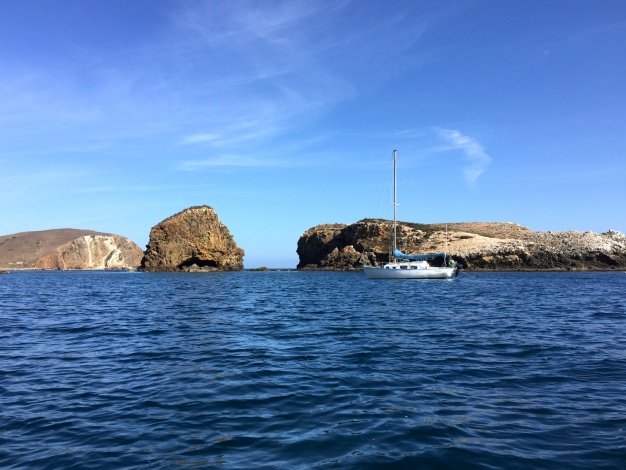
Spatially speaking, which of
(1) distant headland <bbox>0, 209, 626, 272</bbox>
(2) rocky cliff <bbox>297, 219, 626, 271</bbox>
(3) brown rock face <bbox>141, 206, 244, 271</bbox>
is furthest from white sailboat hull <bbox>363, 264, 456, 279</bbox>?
(3) brown rock face <bbox>141, 206, 244, 271</bbox>

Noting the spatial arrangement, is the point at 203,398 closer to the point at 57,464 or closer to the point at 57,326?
the point at 57,464

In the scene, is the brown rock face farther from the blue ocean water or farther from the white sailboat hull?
the blue ocean water

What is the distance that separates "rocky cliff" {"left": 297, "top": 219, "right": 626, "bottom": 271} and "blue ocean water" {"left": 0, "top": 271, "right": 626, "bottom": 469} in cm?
9343

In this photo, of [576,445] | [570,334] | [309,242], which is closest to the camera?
[576,445]

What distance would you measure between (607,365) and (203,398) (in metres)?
11.3

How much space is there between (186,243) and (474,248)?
7558 cm

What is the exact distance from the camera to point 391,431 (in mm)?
7504

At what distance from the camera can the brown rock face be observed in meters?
112

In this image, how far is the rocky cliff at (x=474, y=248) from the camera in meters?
103

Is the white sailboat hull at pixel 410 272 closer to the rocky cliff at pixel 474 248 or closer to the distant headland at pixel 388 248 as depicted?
the distant headland at pixel 388 248

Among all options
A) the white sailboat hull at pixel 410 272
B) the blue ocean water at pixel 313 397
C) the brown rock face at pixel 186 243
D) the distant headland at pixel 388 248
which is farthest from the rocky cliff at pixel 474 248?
the blue ocean water at pixel 313 397

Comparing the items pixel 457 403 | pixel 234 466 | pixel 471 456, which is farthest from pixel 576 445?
pixel 234 466

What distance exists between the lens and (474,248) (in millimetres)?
112125

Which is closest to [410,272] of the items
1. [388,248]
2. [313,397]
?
[388,248]
